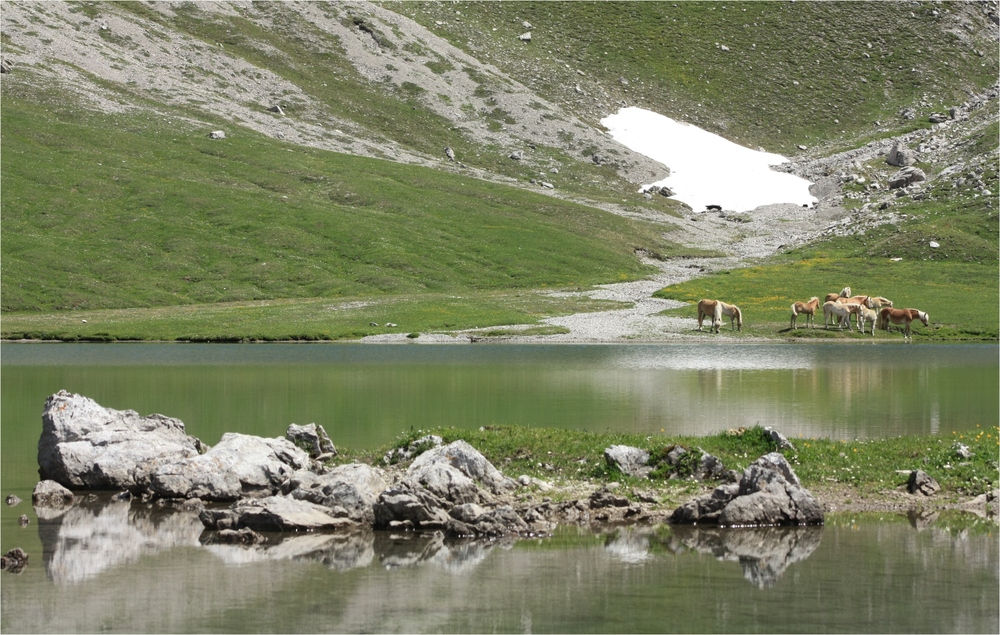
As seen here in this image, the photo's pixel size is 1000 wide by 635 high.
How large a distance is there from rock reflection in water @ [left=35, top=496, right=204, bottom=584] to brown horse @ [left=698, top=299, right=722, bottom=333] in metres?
59.2

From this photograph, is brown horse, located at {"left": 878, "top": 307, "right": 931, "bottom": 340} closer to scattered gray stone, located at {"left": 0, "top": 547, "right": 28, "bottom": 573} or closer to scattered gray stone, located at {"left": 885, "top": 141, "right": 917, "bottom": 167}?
scattered gray stone, located at {"left": 0, "top": 547, "right": 28, "bottom": 573}

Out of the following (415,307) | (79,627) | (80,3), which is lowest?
(79,627)

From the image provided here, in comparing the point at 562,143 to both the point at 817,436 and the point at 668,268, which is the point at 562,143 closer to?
the point at 668,268

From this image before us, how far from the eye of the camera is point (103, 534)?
22484 millimetres

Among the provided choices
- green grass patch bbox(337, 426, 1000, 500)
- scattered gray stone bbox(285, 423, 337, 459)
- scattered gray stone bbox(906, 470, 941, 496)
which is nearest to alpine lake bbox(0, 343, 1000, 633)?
scattered gray stone bbox(906, 470, 941, 496)

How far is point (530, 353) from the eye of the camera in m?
68.1

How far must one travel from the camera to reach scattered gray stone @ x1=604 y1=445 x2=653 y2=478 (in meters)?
26.5

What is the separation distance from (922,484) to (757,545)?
Result: 6.45 meters

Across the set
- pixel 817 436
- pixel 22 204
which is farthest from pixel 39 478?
pixel 22 204

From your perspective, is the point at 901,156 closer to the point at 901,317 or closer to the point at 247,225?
the point at 901,317

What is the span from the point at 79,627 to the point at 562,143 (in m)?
180

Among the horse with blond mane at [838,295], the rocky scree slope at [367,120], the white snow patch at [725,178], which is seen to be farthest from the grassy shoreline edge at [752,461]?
the white snow patch at [725,178]

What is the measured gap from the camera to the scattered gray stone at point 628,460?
26.5 m

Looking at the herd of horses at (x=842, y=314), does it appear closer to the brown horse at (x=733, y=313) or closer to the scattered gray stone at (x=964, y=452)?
the brown horse at (x=733, y=313)
